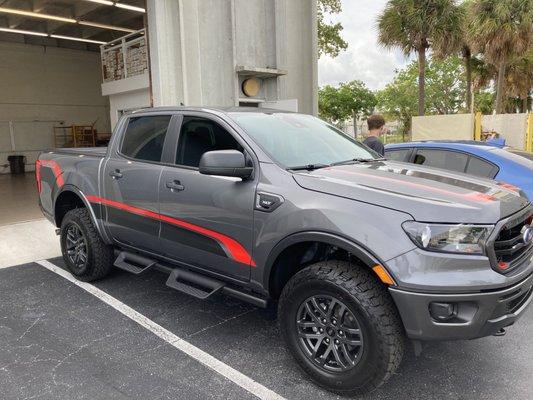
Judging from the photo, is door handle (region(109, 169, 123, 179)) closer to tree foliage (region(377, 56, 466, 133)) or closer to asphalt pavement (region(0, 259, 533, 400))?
asphalt pavement (region(0, 259, 533, 400))

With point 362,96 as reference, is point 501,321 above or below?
below

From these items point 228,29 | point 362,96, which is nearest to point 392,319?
point 228,29

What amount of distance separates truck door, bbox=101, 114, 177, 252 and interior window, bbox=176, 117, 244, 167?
21cm

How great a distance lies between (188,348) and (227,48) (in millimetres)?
8692

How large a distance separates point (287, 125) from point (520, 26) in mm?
19705

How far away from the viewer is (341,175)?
3.13 metres

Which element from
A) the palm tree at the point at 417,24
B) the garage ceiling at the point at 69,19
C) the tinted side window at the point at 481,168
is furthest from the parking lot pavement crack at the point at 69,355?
the palm tree at the point at 417,24

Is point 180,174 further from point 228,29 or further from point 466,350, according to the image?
point 228,29

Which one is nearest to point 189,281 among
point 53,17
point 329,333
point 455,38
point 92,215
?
point 329,333

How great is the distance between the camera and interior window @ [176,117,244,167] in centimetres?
384

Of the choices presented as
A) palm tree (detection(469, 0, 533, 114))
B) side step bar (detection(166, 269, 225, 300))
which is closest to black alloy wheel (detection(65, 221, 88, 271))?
side step bar (detection(166, 269, 225, 300))

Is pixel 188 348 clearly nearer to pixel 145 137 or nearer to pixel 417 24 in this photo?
pixel 145 137

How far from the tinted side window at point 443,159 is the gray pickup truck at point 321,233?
5.70 ft

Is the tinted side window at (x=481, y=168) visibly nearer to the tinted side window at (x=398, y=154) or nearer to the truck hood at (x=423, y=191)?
the tinted side window at (x=398, y=154)
